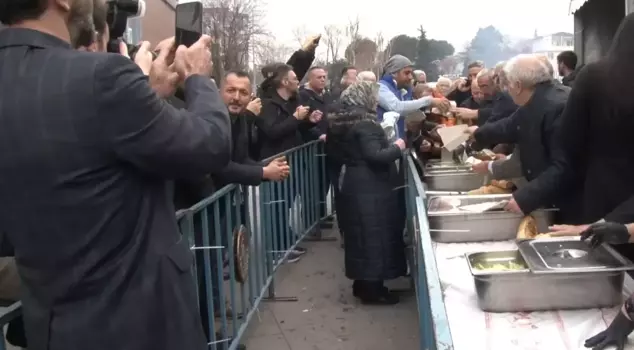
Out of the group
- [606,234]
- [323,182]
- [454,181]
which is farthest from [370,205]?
[606,234]

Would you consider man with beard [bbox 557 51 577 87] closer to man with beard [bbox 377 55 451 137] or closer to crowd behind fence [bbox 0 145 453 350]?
man with beard [bbox 377 55 451 137]

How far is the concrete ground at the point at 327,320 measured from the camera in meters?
4.88

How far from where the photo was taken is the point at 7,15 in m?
1.73

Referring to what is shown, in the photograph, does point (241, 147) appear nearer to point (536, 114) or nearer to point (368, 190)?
point (368, 190)

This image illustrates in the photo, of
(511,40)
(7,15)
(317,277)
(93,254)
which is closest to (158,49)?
(7,15)

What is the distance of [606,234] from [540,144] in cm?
133

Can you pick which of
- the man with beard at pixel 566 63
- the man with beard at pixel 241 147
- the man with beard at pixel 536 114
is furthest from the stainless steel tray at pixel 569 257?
the man with beard at pixel 566 63

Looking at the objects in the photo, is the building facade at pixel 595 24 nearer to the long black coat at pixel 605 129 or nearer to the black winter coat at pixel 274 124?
the black winter coat at pixel 274 124

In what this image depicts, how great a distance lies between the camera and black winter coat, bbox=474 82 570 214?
3.30 metres

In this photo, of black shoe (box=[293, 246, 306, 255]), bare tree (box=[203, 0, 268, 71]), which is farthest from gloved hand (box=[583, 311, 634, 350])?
bare tree (box=[203, 0, 268, 71])

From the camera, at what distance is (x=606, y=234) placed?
241 centimetres

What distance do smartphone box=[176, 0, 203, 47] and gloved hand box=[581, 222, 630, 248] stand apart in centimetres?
153

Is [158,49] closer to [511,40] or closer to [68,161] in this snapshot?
[68,161]

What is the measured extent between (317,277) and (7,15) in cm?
502
